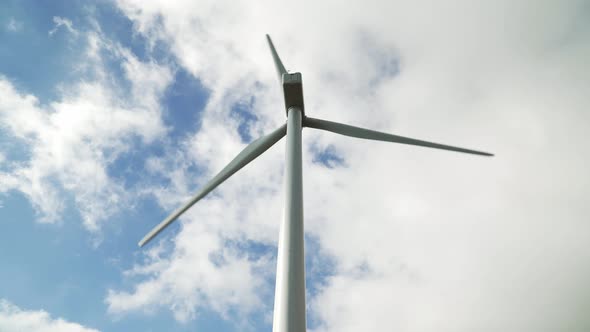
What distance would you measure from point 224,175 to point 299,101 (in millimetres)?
5012

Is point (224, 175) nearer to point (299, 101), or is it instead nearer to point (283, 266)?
point (299, 101)

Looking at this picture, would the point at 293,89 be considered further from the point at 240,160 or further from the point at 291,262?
the point at 291,262

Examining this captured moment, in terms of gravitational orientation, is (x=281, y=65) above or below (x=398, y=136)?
above

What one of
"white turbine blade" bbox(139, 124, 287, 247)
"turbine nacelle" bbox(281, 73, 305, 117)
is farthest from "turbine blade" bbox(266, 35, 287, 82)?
"white turbine blade" bbox(139, 124, 287, 247)

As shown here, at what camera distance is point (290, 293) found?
9.22 metres

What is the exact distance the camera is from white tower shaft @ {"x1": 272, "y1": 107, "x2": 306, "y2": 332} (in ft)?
28.9

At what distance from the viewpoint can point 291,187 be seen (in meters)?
12.1

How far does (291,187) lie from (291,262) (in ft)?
9.68

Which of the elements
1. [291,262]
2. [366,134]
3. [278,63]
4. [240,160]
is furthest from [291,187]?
[278,63]

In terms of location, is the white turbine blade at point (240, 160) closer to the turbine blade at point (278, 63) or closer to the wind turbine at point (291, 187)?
the wind turbine at point (291, 187)

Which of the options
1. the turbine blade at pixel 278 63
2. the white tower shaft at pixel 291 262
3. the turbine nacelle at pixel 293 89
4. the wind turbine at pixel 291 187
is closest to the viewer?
the white tower shaft at pixel 291 262

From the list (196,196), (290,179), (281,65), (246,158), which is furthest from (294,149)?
(281,65)

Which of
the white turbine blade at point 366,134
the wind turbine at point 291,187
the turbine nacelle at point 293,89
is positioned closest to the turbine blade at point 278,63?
the wind turbine at point 291,187

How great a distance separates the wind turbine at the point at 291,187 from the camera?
29.8 ft
